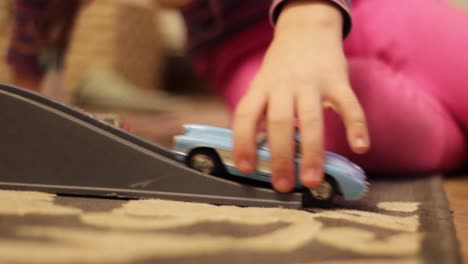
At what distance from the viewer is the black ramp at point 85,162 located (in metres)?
0.52

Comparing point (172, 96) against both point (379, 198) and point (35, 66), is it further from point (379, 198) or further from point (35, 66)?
point (379, 198)

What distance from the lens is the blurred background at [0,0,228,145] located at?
1107mm

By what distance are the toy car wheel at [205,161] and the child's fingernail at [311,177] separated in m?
0.07

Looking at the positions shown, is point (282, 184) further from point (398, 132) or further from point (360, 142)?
point (398, 132)

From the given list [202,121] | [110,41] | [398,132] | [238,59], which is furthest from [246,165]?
[110,41]

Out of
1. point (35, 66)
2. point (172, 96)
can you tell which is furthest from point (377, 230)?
point (172, 96)

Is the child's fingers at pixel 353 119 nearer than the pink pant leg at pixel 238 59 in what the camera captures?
Yes

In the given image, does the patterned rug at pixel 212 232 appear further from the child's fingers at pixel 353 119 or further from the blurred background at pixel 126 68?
the blurred background at pixel 126 68

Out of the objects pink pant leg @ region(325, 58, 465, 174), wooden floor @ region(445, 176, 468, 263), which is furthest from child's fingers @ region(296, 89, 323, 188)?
pink pant leg @ region(325, 58, 465, 174)

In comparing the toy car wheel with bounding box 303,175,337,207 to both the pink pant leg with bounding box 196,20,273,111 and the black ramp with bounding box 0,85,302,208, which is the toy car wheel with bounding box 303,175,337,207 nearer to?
the black ramp with bounding box 0,85,302,208

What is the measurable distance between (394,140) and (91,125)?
36 centimetres

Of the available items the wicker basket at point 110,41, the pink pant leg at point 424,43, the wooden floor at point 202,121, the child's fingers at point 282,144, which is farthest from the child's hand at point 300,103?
the wicker basket at point 110,41

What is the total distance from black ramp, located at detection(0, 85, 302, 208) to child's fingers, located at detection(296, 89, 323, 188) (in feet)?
0.10

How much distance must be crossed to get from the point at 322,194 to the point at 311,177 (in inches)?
1.4
